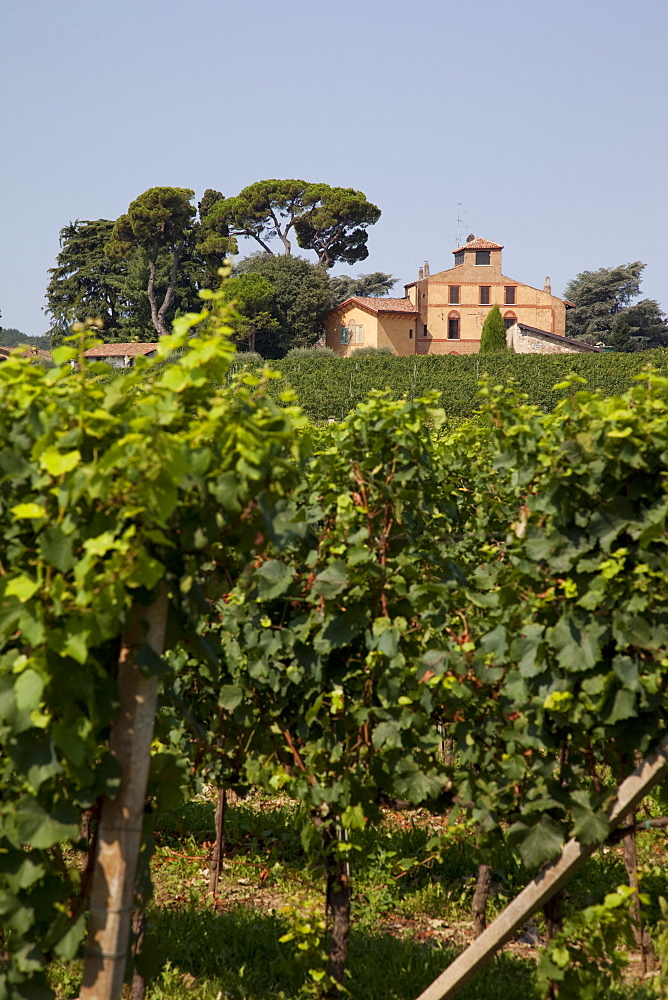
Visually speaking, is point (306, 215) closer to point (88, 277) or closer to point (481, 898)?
point (88, 277)

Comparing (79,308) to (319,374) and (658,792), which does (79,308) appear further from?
(658,792)

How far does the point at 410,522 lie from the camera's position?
3.97 metres

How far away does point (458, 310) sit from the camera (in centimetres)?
5922

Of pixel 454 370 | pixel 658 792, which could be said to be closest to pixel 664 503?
pixel 658 792

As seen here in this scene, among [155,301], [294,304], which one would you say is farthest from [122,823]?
Result: [155,301]

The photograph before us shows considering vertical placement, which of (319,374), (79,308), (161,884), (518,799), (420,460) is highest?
(79,308)

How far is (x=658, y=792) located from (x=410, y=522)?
4.86 feet

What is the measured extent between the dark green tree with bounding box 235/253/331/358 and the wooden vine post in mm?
53479

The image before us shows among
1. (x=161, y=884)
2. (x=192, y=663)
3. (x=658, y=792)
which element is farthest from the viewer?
(x=161, y=884)

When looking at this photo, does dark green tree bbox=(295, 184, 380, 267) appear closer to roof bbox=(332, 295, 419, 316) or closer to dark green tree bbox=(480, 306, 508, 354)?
roof bbox=(332, 295, 419, 316)

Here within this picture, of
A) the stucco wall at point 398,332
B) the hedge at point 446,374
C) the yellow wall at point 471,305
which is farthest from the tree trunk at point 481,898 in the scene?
the yellow wall at point 471,305

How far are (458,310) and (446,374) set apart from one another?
1822cm

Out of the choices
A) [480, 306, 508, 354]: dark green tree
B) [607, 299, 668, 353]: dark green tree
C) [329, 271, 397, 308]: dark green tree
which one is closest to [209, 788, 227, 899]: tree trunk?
[480, 306, 508, 354]: dark green tree

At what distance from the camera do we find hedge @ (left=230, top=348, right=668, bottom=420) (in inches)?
→ 1586
